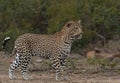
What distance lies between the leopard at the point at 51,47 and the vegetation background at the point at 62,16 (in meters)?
6.95

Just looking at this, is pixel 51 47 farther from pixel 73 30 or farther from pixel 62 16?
pixel 62 16

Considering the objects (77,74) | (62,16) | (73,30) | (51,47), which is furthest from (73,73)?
(62,16)

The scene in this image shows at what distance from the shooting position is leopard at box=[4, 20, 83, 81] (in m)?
16.7

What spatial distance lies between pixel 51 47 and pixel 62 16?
9.17 metres

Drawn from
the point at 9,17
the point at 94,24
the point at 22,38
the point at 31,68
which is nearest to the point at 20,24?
the point at 9,17

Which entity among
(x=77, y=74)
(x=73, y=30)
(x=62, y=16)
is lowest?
(x=77, y=74)

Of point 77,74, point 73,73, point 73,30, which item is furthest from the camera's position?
point 73,73

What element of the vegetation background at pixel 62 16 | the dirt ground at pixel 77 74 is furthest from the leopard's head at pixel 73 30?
the vegetation background at pixel 62 16

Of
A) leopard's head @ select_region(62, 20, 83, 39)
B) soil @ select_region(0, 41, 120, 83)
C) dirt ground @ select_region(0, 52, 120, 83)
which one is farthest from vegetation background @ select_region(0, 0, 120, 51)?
leopard's head @ select_region(62, 20, 83, 39)

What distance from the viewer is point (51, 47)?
17.0 metres

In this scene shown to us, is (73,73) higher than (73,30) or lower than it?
lower

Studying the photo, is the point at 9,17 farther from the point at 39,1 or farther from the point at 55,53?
the point at 55,53

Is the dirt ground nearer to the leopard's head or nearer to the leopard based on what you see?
the leopard

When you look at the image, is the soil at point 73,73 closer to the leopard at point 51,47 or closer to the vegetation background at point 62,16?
the leopard at point 51,47
